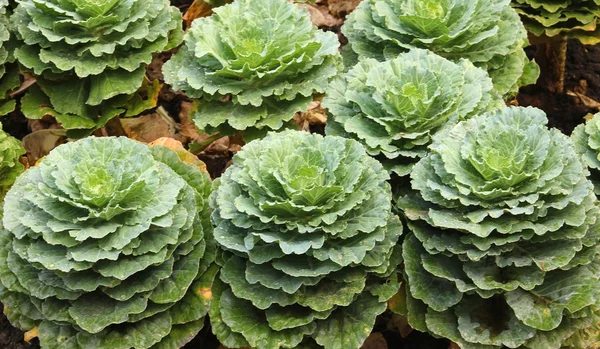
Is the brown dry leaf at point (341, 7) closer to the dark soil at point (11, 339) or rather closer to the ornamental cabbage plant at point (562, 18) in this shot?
the ornamental cabbage plant at point (562, 18)

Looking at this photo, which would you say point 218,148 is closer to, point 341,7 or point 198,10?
point 198,10

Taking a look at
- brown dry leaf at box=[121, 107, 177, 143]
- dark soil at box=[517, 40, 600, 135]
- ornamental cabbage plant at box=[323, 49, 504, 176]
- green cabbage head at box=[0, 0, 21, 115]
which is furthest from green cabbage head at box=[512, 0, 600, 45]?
green cabbage head at box=[0, 0, 21, 115]

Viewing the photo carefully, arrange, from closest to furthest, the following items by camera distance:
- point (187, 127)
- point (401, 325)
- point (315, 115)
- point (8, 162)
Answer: point (401, 325)
point (8, 162)
point (315, 115)
point (187, 127)

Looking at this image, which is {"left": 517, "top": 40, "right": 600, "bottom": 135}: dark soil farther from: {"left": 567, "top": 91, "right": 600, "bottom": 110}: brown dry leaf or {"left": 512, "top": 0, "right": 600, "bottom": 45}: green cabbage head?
{"left": 512, "top": 0, "right": 600, "bottom": 45}: green cabbage head

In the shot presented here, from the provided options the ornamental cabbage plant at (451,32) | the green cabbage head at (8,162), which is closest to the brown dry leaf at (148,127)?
the green cabbage head at (8,162)

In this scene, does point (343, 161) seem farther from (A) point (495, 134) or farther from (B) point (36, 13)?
(B) point (36, 13)

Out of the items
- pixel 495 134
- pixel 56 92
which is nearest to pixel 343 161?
pixel 495 134

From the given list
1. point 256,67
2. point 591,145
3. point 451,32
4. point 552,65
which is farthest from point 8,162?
point 552,65

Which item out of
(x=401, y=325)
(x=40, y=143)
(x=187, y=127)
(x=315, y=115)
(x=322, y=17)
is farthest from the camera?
(x=322, y=17)
